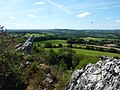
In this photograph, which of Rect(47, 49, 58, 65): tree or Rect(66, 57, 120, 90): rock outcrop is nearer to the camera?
Rect(66, 57, 120, 90): rock outcrop

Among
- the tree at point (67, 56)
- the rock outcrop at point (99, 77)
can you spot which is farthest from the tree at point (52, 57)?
the rock outcrop at point (99, 77)

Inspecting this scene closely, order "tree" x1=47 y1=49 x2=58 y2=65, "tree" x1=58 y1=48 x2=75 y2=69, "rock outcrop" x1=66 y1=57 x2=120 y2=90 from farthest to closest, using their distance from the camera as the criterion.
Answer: "tree" x1=58 y1=48 x2=75 y2=69, "tree" x1=47 y1=49 x2=58 y2=65, "rock outcrop" x1=66 y1=57 x2=120 y2=90

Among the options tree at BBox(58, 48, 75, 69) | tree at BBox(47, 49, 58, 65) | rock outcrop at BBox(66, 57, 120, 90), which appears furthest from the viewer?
tree at BBox(58, 48, 75, 69)

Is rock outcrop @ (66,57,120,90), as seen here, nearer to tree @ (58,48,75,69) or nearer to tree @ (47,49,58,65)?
tree @ (47,49,58,65)

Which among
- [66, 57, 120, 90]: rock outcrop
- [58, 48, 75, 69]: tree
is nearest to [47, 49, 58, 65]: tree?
[58, 48, 75, 69]: tree

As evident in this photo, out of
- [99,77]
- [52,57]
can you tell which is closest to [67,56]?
[52,57]

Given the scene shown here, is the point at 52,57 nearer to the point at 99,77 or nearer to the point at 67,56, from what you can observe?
the point at 67,56

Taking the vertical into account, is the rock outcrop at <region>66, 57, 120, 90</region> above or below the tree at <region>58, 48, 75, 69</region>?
above

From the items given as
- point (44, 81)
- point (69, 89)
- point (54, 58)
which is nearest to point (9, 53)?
point (44, 81)

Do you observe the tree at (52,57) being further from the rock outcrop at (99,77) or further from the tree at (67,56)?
the rock outcrop at (99,77)

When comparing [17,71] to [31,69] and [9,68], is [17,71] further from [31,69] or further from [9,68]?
[31,69]
